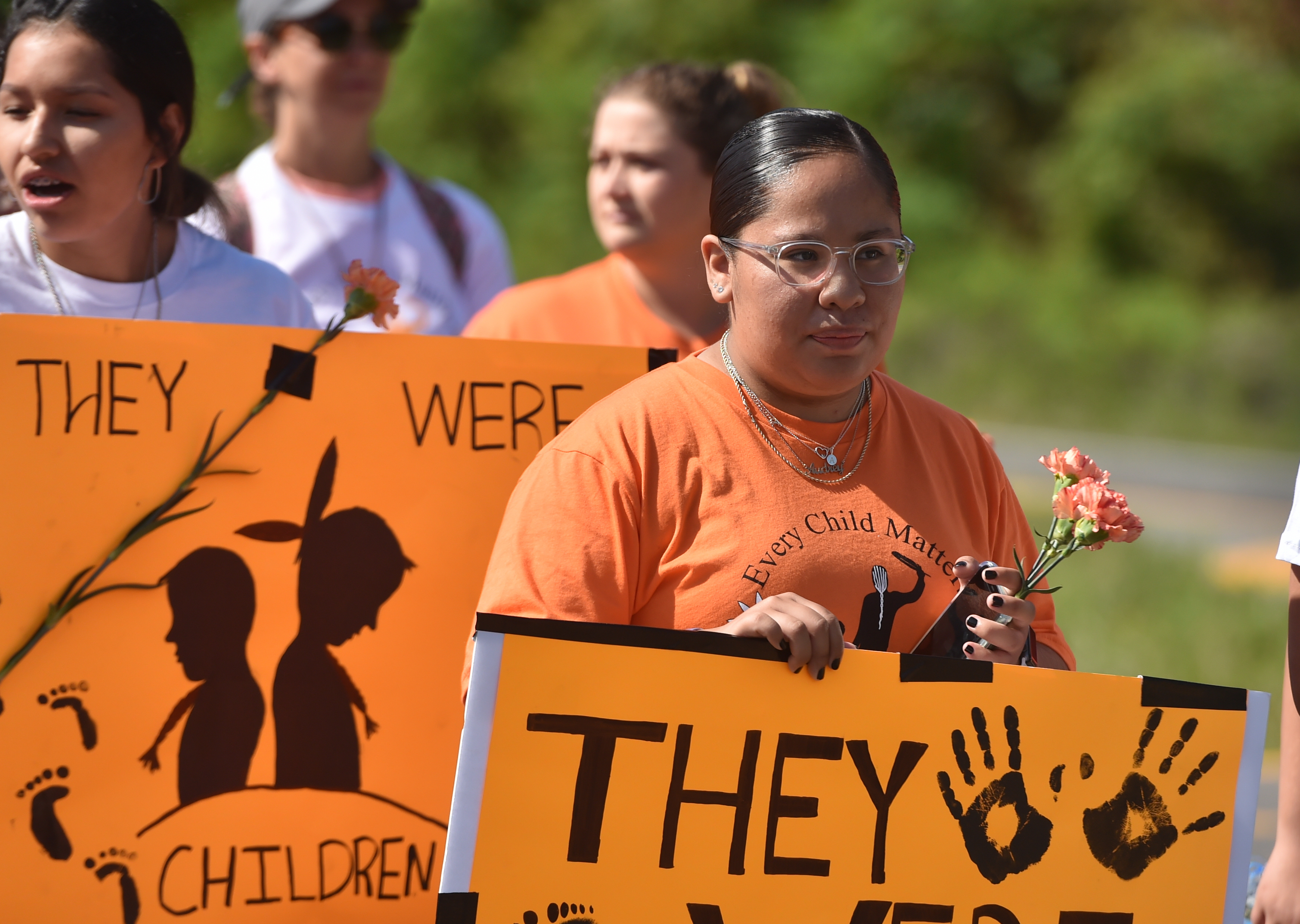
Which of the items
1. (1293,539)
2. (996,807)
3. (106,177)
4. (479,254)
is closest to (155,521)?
(106,177)

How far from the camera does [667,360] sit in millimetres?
2777

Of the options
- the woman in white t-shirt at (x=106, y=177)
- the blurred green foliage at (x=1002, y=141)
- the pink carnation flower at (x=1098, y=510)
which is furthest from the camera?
the blurred green foliage at (x=1002, y=141)

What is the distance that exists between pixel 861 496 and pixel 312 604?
1003 mm

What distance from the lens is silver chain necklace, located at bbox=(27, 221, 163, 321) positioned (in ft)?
8.58

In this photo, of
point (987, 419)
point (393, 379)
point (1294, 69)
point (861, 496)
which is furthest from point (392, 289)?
point (1294, 69)

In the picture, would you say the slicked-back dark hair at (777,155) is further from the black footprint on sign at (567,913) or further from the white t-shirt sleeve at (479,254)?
the white t-shirt sleeve at (479,254)

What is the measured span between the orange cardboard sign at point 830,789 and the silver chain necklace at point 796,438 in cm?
28

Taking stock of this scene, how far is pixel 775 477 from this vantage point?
2152 mm

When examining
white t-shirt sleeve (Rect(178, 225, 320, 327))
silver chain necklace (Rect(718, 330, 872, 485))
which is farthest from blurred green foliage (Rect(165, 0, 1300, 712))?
silver chain necklace (Rect(718, 330, 872, 485))

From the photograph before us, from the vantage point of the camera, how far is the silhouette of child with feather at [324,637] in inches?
99.8

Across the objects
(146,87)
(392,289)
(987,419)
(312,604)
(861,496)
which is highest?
(987,419)

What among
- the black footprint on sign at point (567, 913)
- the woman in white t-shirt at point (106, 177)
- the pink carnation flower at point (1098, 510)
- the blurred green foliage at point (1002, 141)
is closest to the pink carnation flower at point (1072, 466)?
the pink carnation flower at point (1098, 510)

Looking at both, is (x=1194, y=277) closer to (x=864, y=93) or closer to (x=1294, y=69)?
(x=1294, y=69)

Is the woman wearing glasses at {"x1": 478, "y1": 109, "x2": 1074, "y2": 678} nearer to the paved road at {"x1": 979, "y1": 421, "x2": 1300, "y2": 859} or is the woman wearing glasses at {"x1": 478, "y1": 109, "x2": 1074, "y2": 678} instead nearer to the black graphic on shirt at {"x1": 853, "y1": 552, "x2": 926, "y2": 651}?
the black graphic on shirt at {"x1": 853, "y1": 552, "x2": 926, "y2": 651}
